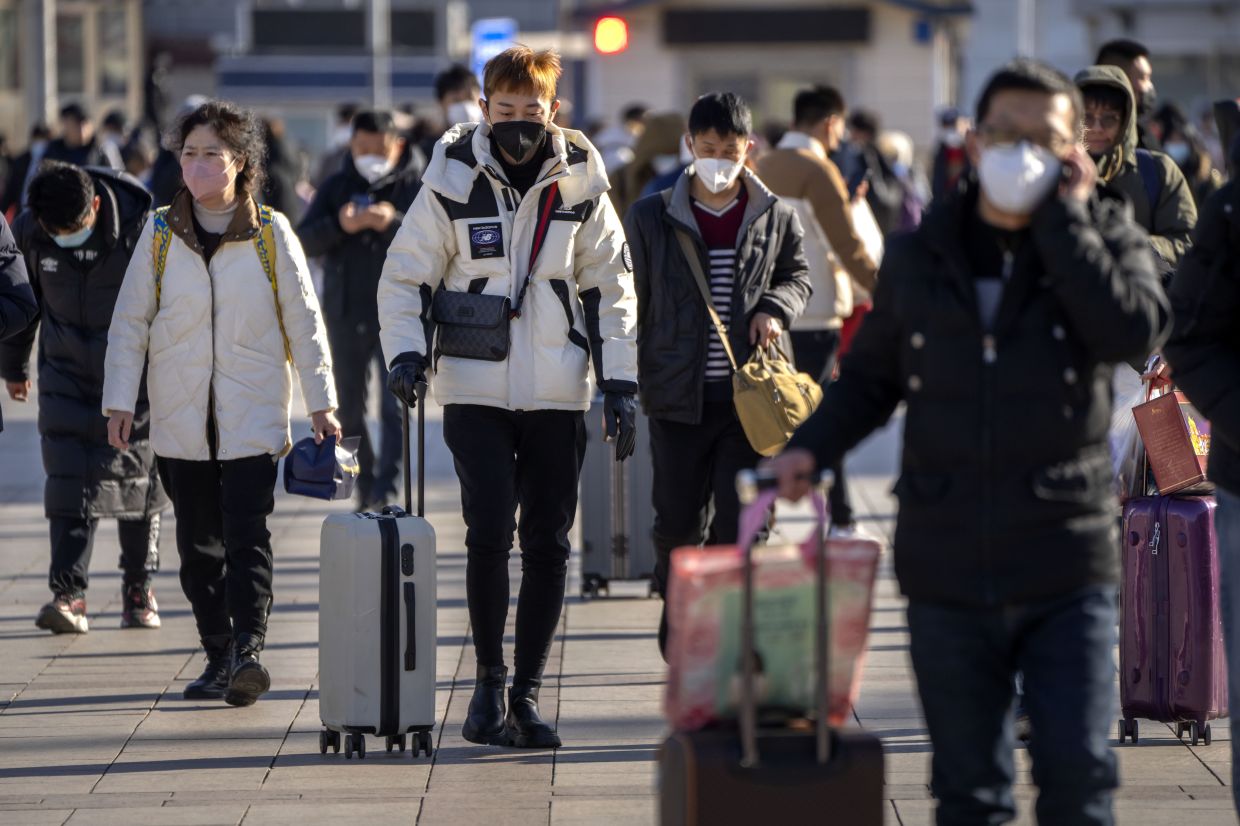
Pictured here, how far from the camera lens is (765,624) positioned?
404 centimetres

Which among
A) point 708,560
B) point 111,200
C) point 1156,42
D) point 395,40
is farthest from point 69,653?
point 395,40

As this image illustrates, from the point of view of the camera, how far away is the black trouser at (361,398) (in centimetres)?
1066

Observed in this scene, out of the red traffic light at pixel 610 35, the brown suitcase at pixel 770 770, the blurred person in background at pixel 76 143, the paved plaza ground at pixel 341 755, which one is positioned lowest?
the paved plaza ground at pixel 341 755

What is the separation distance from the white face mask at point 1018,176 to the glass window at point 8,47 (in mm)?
48790

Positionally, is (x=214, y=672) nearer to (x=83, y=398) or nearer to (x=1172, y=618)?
(x=83, y=398)

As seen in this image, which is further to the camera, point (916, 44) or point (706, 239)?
point (916, 44)

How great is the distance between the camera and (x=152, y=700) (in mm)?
6867

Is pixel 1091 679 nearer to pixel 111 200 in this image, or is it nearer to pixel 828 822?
pixel 828 822

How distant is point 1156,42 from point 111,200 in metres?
40.3

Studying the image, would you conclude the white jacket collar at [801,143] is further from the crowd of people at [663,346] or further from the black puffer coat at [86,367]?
the black puffer coat at [86,367]

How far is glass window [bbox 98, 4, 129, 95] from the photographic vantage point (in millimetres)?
55219

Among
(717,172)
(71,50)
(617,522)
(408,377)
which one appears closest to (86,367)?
(617,522)

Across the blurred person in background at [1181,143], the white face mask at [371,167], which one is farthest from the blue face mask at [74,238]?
the blurred person in background at [1181,143]

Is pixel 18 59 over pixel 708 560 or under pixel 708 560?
over
